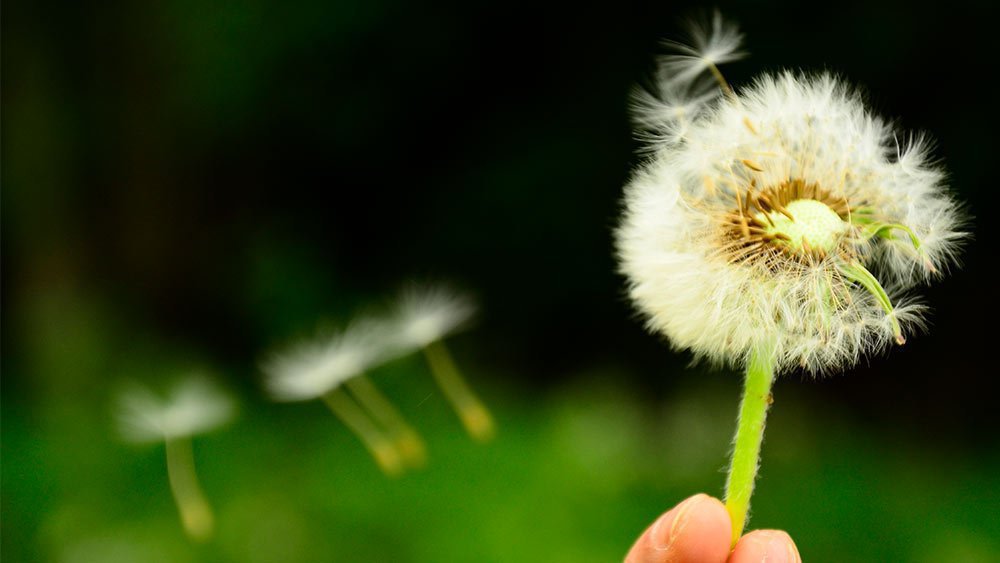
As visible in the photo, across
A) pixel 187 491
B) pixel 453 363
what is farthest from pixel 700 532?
pixel 453 363

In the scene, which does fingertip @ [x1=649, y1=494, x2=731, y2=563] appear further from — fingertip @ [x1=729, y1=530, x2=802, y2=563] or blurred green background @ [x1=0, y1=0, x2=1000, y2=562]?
blurred green background @ [x1=0, y1=0, x2=1000, y2=562]

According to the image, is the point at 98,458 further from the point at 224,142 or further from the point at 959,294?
the point at 959,294

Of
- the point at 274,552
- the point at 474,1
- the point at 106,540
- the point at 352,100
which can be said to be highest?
the point at 474,1

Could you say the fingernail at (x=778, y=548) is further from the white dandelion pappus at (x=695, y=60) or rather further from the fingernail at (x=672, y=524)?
the white dandelion pappus at (x=695, y=60)

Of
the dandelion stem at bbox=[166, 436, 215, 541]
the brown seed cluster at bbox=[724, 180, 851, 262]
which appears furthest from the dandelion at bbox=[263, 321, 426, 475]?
the brown seed cluster at bbox=[724, 180, 851, 262]

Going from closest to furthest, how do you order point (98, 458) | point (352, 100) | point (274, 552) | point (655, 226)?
point (655, 226), point (274, 552), point (98, 458), point (352, 100)

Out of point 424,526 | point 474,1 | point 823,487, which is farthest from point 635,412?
point 474,1

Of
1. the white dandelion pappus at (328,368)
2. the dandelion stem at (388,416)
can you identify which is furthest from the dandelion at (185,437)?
the white dandelion pappus at (328,368)
